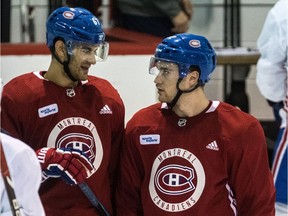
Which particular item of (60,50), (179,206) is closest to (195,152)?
(179,206)

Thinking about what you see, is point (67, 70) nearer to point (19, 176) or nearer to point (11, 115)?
point (11, 115)

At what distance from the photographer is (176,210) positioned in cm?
302

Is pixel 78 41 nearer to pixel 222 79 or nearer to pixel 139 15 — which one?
pixel 139 15

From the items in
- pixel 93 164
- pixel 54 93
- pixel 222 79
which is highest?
pixel 54 93

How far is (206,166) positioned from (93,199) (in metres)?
0.37

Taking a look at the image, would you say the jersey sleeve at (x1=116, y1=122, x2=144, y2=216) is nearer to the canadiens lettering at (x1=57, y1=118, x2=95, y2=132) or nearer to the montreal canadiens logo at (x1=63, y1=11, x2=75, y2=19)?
the canadiens lettering at (x1=57, y1=118, x2=95, y2=132)

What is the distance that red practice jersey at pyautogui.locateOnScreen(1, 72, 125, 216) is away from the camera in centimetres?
304

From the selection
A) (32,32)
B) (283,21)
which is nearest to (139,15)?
(32,32)

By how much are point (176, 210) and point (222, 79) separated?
250cm

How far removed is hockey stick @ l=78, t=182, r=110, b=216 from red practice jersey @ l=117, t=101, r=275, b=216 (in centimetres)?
14

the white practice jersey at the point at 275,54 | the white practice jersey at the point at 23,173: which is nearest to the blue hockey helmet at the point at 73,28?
the white practice jersey at the point at 23,173

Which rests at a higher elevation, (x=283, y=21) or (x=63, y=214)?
(x=283, y=21)

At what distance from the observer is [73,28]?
121 inches

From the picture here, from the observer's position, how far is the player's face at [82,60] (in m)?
3.07
